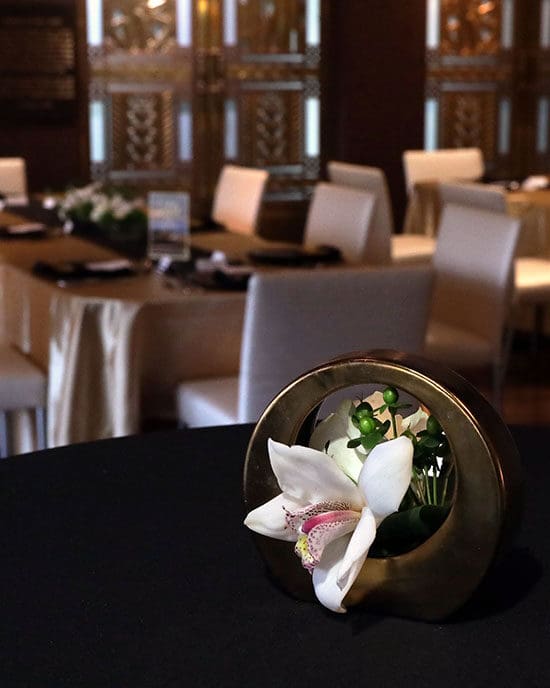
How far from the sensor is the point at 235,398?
10.5ft

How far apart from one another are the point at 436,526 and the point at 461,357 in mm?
2878

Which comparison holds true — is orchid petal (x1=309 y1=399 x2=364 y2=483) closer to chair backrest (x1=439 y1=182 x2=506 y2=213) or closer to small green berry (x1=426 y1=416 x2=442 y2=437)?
small green berry (x1=426 y1=416 x2=442 y2=437)

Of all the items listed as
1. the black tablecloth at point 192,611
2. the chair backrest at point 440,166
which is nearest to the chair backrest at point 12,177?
the chair backrest at point 440,166

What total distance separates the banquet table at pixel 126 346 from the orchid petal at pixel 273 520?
6.69 feet

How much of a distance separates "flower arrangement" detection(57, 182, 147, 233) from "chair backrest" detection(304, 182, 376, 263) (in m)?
0.69

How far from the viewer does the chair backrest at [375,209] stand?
4.88 m

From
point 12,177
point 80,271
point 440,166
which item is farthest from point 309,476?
point 440,166

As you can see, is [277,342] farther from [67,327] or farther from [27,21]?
[27,21]

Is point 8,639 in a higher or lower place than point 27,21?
lower

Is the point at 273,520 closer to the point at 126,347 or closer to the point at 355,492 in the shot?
the point at 355,492

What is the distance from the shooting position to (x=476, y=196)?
4820 millimetres

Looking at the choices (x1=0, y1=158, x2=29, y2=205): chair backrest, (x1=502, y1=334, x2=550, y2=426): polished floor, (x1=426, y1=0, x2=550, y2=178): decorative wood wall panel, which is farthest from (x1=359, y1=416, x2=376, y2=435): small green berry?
(x1=426, y1=0, x2=550, y2=178): decorative wood wall panel

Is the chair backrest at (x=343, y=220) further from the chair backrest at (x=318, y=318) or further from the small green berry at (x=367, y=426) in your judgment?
the small green berry at (x=367, y=426)

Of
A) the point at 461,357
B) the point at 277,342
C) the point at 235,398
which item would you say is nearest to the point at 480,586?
the point at 277,342
